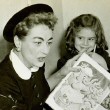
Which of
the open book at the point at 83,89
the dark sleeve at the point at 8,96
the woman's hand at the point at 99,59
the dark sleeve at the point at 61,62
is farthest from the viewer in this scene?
the dark sleeve at the point at 61,62

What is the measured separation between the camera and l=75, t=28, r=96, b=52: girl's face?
160 cm

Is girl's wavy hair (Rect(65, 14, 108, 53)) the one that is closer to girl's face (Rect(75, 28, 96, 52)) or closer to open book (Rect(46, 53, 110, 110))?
girl's face (Rect(75, 28, 96, 52))

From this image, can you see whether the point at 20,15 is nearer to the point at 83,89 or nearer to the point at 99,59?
the point at 83,89

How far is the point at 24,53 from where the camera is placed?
1.20m

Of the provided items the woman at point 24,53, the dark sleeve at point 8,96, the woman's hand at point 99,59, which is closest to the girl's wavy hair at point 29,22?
the woman at point 24,53

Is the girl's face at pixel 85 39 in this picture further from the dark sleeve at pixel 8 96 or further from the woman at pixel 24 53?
the dark sleeve at pixel 8 96

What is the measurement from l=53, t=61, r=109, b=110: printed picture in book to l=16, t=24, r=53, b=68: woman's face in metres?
0.16

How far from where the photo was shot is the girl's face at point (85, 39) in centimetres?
160

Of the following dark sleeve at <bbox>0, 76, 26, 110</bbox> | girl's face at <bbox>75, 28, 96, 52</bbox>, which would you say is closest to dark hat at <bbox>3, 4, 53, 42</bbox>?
dark sleeve at <bbox>0, 76, 26, 110</bbox>

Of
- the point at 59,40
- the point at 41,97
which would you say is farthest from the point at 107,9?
the point at 41,97

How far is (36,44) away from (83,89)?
281mm

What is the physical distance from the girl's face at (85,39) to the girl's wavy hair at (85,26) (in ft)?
0.08

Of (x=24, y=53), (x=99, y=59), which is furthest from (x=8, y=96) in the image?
(x=99, y=59)

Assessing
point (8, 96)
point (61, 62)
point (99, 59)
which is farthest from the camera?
point (61, 62)
